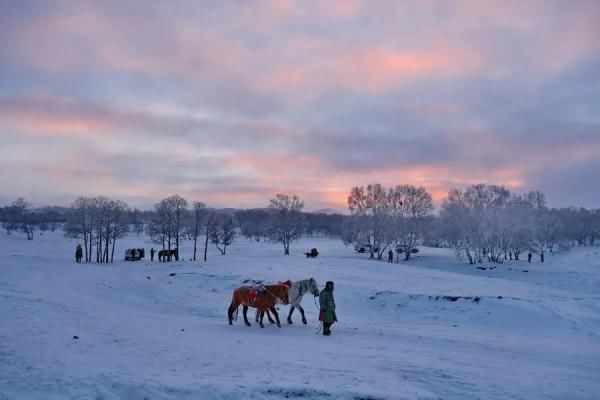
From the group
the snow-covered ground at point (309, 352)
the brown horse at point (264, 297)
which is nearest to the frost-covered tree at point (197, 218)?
the snow-covered ground at point (309, 352)

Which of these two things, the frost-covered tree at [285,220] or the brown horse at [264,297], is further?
the frost-covered tree at [285,220]

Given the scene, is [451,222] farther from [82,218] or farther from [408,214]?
[82,218]

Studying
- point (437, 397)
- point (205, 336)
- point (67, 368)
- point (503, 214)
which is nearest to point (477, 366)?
point (437, 397)

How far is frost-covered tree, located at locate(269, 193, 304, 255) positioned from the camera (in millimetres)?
76438

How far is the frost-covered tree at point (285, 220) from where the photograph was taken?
76438mm

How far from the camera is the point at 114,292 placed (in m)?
28.5

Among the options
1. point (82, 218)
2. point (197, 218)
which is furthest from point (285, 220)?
point (82, 218)

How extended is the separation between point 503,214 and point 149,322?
222 ft

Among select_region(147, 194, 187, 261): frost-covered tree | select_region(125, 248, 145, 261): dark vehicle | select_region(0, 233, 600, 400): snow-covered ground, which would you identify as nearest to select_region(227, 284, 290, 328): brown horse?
select_region(0, 233, 600, 400): snow-covered ground

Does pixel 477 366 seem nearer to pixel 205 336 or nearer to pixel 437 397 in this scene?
pixel 437 397

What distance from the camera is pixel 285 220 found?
76.8 meters

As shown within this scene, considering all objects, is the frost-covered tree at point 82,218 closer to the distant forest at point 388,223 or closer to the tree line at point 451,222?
the distant forest at point 388,223

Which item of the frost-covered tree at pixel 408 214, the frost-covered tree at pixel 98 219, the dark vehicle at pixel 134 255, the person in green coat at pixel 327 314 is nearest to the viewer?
the person in green coat at pixel 327 314

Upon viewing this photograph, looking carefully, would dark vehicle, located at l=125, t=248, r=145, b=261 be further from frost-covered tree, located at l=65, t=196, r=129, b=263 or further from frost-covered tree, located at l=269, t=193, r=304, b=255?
frost-covered tree, located at l=269, t=193, r=304, b=255
